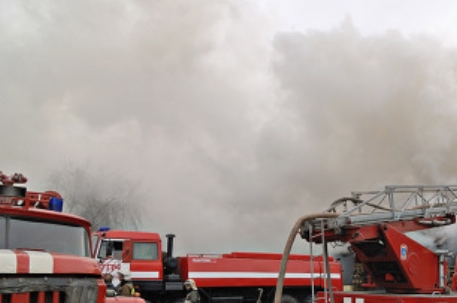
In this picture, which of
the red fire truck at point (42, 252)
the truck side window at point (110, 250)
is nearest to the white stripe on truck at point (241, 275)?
the truck side window at point (110, 250)

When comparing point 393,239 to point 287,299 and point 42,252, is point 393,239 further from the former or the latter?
point 287,299

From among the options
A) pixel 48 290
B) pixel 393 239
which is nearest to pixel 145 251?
pixel 393 239

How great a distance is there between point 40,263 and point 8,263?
0.33 meters

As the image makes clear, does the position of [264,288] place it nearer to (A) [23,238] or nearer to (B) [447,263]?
(B) [447,263]

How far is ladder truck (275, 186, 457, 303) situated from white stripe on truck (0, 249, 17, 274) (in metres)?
4.75

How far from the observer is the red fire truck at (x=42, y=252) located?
16.1 feet

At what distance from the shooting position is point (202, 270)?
50.7 ft

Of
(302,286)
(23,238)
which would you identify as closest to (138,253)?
(302,286)

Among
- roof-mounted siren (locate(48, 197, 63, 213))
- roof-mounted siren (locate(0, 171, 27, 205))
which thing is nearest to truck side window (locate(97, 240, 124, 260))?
roof-mounted siren (locate(48, 197, 63, 213))

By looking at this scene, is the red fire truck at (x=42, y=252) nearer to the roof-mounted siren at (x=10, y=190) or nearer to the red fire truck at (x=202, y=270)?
the roof-mounted siren at (x=10, y=190)

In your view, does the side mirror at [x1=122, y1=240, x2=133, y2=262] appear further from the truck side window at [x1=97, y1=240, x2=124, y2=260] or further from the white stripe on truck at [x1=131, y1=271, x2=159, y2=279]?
the white stripe on truck at [x1=131, y1=271, x2=159, y2=279]

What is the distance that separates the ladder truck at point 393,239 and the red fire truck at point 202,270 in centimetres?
438

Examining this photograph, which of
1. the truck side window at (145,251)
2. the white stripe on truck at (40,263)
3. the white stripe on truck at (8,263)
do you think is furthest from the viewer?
the truck side window at (145,251)

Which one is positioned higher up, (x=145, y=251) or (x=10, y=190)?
(x=10, y=190)
